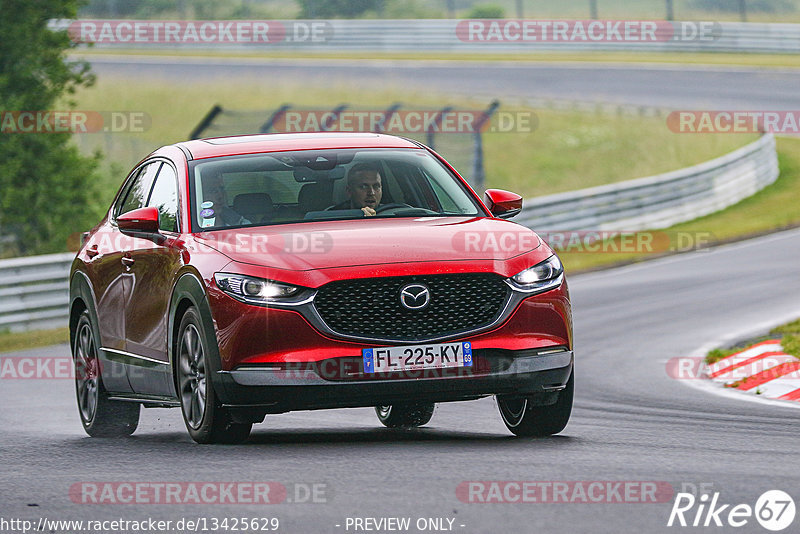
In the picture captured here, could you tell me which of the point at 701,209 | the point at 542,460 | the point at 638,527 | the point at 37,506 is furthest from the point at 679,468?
the point at 701,209

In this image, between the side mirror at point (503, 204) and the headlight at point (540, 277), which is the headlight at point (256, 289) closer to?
the headlight at point (540, 277)

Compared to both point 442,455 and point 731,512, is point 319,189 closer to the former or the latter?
point 442,455

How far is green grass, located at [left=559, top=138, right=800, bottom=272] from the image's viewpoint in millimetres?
23562

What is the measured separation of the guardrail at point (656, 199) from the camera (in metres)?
24.7

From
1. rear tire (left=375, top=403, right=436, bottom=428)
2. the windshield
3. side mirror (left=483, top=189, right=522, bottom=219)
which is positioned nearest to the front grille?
the windshield

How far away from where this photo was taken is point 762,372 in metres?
12.1

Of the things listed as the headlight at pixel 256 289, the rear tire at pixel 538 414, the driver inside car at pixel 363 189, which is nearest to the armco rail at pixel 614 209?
the driver inside car at pixel 363 189

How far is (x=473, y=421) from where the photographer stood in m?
10.2

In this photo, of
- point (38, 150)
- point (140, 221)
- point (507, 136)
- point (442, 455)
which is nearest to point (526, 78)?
point (507, 136)

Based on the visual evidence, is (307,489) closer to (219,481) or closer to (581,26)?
(219,481)

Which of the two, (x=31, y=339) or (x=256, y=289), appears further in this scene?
(x=31, y=339)

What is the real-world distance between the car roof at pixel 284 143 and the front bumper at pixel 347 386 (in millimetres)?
1866

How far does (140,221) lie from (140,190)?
3.93 ft

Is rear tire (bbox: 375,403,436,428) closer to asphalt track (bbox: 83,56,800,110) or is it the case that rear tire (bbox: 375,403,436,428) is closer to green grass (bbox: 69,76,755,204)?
green grass (bbox: 69,76,755,204)
